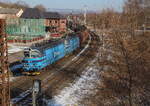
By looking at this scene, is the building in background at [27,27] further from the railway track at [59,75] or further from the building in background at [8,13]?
the building in background at [8,13]

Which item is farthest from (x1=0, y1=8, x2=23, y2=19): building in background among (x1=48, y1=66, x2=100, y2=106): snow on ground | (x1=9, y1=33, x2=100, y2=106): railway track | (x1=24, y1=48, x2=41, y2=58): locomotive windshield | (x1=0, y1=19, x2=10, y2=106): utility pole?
(x1=24, y1=48, x2=41, y2=58): locomotive windshield

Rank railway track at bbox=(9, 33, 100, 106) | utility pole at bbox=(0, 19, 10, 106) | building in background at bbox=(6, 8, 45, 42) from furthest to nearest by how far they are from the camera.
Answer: building in background at bbox=(6, 8, 45, 42) < railway track at bbox=(9, 33, 100, 106) < utility pole at bbox=(0, 19, 10, 106)

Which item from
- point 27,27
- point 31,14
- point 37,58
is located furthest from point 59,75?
point 31,14

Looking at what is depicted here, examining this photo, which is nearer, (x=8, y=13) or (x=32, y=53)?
(x=8, y=13)

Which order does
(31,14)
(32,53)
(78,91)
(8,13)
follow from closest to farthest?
(8,13), (78,91), (32,53), (31,14)

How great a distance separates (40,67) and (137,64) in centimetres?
1132

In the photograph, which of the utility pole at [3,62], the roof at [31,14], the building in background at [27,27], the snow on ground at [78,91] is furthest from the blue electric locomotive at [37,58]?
the roof at [31,14]

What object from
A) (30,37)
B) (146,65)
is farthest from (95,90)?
(30,37)

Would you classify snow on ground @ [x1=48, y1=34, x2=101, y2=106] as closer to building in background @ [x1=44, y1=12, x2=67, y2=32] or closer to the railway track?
the railway track

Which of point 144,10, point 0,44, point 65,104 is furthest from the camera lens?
point 144,10

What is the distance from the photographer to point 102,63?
1216 inches

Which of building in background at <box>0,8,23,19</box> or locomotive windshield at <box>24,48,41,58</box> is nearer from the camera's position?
building in background at <box>0,8,23,19</box>

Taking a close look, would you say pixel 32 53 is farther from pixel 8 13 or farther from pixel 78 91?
pixel 8 13

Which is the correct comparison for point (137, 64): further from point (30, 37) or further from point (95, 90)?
point (30, 37)
